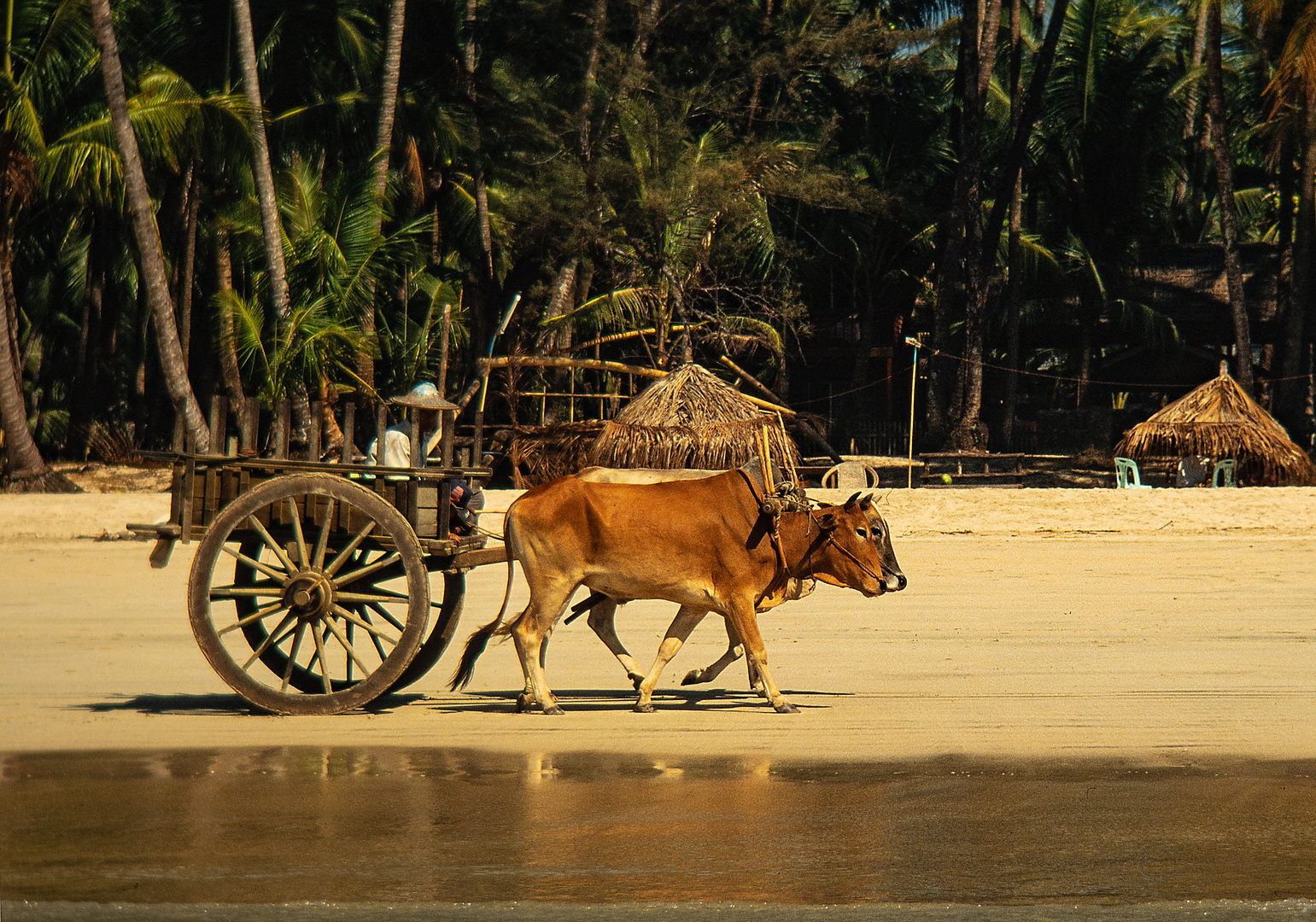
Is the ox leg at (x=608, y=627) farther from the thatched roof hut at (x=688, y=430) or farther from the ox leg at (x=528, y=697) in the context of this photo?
the thatched roof hut at (x=688, y=430)

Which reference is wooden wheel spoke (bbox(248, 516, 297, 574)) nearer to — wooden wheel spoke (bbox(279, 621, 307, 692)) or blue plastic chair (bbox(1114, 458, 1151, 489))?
wooden wheel spoke (bbox(279, 621, 307, 692))

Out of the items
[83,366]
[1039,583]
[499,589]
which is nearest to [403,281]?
[83,366]

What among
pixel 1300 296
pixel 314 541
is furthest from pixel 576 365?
pixel 314 541

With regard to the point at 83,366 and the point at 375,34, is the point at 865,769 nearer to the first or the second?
the point at 375,34

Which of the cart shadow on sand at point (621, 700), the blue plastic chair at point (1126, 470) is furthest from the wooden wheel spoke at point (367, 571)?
the blue plastic chair at point (1126, 470)

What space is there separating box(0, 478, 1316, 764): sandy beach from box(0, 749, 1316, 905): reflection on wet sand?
18.8 inches

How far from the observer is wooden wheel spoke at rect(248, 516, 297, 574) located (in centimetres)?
832

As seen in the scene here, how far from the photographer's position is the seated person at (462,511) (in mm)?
9086

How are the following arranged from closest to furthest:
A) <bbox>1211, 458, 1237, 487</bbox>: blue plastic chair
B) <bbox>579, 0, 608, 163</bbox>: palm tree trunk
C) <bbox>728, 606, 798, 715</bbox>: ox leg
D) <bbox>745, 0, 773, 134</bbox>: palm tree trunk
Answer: <bbox>728, 606, 798, 715</bbox>: ox leg
<bbox>1211, 458, 1237, 487</bbox>: blue plastic chair
<bbox>579, 0, 608, 163</bbox>: palm tree trunk
<bbox>745, 0, 773, 134</bbox>: palm tree trunk

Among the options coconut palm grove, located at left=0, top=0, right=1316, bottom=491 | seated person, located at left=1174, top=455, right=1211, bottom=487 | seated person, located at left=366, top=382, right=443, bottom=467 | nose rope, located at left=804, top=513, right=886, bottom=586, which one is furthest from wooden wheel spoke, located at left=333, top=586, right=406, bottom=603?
seated person, located at left=1174, top=455, right=1211, bottom=487

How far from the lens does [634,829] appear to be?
618 centimetres

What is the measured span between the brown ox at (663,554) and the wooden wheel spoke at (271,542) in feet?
4.05

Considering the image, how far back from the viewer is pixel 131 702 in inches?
359

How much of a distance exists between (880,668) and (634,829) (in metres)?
4.44
